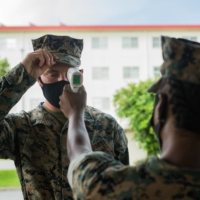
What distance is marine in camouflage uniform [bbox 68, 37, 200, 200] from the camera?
2.65 feet

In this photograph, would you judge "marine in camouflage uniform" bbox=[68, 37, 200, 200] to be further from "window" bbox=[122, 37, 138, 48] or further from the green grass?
"window" bbox=[122, 37, 138, 48]

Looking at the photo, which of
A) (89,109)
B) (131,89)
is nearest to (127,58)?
(131,89)

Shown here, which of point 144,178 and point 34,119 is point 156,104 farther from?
point 34,119

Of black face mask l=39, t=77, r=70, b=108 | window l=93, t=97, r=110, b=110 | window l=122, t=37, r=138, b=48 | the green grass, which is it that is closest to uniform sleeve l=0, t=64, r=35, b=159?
black face mask l=39, t=77, r=70, b=108

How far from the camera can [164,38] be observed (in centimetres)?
89

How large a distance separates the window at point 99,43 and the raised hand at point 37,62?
5.45 m

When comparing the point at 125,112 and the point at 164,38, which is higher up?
the point at 164,38

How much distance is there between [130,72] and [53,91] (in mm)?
5542

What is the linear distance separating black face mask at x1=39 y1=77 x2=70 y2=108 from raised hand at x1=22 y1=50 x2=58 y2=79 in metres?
0.09

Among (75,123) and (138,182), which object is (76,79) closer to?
(75,123)

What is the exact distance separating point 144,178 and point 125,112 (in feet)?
16.4

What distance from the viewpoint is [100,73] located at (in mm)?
6398

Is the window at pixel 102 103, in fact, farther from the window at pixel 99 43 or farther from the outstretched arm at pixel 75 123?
the outstretched arm at pixel 75 123

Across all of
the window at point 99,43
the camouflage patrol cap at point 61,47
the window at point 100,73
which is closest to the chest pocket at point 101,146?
the camouflage patrol cap at point 61,47
